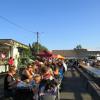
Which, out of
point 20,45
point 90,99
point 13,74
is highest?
point 20,45

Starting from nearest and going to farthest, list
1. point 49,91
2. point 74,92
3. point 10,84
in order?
point 49,91 → point 10,84 → point 74,92

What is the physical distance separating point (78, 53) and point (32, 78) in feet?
580

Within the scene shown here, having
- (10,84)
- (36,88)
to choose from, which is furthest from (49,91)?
(10,84)

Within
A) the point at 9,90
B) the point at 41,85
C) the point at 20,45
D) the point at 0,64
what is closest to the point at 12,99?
the point at 9,90

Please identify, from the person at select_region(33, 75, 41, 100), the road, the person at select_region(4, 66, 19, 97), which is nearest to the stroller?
the person at select_region(33, 75, 41, 100)

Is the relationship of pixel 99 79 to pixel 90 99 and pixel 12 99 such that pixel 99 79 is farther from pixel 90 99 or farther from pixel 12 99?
pixel 12 99

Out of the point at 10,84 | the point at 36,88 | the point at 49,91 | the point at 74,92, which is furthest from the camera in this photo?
the point at 74,92

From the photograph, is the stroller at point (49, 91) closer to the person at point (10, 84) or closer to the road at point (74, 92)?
the person at point (10, 84)

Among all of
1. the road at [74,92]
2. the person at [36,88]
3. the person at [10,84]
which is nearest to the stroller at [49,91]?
the person at [36,88]

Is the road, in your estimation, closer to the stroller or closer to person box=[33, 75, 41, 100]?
person box=[33, 75, 41, 100]

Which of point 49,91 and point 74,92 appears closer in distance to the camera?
point 49,91

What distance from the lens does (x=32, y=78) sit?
15227mm

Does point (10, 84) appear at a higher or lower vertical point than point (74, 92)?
higher

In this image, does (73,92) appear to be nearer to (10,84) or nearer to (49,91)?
(10,84)
